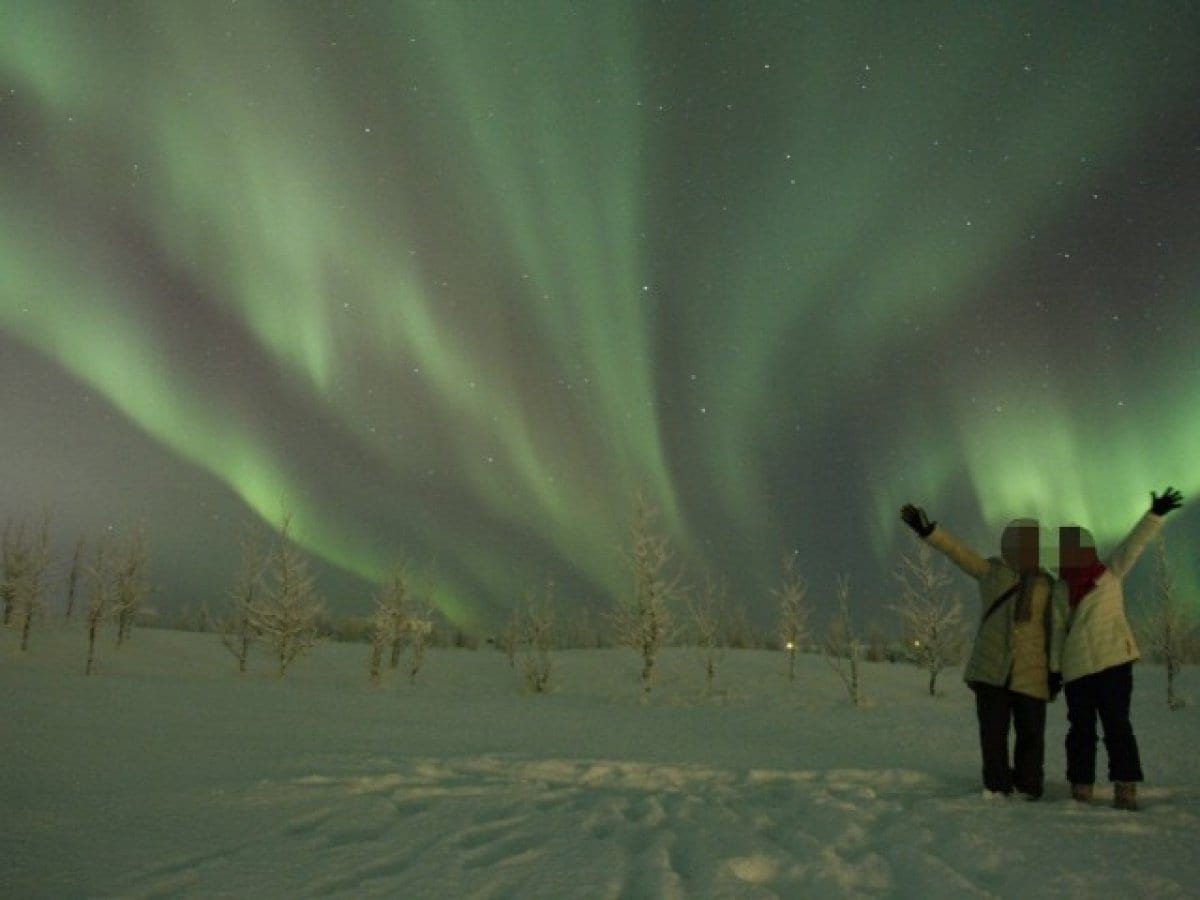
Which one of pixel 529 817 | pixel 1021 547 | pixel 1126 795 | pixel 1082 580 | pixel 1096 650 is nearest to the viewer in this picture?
pixel 529 817

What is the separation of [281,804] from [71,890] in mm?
2026

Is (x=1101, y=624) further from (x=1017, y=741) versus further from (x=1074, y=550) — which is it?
(x=1017, y=741)

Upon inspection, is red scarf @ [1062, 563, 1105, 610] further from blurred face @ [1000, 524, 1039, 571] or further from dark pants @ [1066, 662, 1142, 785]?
dark pants @ [1066, 662, 1142, 785]

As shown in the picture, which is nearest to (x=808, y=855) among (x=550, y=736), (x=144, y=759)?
(x=144, y=759)

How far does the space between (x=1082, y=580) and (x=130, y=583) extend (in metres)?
47.0

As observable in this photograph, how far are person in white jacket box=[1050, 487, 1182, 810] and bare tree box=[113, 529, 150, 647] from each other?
4446 centimetres

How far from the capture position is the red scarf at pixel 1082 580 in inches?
244

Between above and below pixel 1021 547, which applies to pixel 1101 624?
below

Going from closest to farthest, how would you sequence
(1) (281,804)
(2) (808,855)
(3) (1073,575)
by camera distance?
(2) (808,855), (1) (281,804), (3) (1073,575)

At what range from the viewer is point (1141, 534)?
599 centimetres

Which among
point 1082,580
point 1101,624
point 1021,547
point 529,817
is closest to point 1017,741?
point 1101,624

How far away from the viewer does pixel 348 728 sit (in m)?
11.4

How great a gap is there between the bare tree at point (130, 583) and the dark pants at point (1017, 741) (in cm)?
4392

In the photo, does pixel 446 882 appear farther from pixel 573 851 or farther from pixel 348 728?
pixel 348 728
